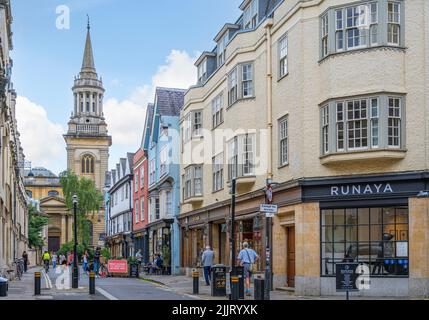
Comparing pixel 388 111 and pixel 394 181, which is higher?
pixel 388 111

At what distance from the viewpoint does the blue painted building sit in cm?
4600

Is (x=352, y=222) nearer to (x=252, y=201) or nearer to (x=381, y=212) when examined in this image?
(x=381, y=212)

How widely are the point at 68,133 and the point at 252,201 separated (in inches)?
3796

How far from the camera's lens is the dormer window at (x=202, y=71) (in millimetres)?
41062

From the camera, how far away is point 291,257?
26.9m

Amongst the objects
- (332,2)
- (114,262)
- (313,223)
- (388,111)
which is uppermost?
(332,2)

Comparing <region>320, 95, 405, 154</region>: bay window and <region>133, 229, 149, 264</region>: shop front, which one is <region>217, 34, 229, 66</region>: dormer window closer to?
<region>320, 95, 405, 154</region>: bay window

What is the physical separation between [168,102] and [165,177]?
19.6ft

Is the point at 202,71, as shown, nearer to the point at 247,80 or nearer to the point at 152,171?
the point at 247,80

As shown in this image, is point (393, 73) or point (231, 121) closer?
point (393, 73)

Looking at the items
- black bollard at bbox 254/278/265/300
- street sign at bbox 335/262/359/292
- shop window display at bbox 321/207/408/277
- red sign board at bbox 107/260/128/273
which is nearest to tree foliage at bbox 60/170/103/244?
red sign board at bbox 107/260/128/273

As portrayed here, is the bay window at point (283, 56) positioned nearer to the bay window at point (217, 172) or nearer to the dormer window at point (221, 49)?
the bay window at point (217, 172)

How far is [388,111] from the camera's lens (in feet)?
73.6

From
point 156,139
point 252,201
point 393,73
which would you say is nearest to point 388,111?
point 393,73
